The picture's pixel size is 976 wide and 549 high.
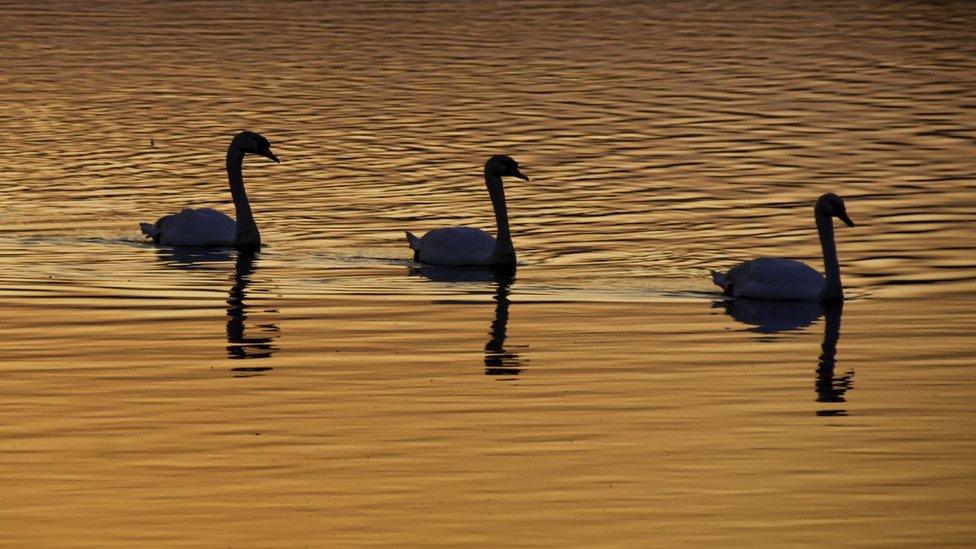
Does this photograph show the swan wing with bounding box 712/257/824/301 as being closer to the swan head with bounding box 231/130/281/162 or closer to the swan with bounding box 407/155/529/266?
the swan with bounding box 407/155/529/266

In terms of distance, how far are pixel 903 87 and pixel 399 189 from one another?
13.9m

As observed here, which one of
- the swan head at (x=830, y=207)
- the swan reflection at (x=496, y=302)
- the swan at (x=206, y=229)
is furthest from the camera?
the swan at (x=206, y=229)

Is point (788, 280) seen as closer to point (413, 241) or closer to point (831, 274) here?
point (831, 274)

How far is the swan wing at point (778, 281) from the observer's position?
19.9 m

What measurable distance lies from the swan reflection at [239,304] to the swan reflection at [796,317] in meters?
3.89

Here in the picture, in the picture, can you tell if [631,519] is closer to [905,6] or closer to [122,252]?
[122,252]

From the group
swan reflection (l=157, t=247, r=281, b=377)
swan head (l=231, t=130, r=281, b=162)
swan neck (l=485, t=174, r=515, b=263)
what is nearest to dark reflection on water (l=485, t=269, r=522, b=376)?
swan neck (l=485, t=174, r=515, b=263)

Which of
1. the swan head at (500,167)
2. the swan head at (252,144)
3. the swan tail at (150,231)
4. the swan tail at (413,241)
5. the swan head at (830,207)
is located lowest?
the swan tail at (150,231)

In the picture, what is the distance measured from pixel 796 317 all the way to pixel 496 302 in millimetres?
2773

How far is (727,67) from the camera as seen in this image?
43.1 metres

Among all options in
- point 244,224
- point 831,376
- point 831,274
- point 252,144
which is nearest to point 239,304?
point 244,224

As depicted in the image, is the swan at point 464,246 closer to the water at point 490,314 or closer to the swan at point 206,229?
the water at point 490,314


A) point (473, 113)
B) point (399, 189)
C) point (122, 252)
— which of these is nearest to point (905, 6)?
point (473, 113)

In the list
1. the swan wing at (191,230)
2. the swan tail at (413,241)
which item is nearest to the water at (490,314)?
the swan wing at (191,230)
